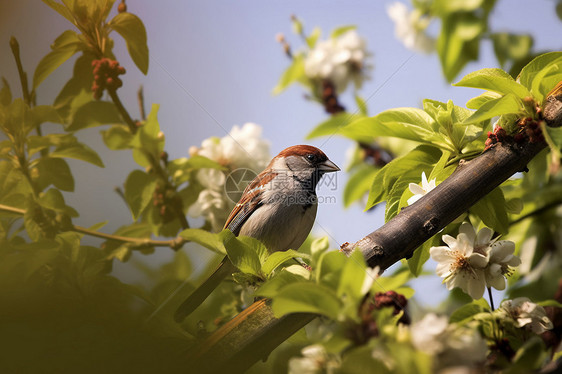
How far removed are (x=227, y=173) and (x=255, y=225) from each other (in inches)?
8.8

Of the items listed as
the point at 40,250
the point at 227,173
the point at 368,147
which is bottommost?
the point at 368,147

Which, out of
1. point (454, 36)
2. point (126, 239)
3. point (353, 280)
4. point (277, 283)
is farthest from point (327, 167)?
point (353, 280)

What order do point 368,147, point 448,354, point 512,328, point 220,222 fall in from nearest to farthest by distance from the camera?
point 448,354, point 512,328, point 220,222, point 368,147

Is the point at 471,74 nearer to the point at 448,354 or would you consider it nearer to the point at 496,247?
the point at 496,247

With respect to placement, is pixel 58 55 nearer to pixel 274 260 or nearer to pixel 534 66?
pixel 274 260

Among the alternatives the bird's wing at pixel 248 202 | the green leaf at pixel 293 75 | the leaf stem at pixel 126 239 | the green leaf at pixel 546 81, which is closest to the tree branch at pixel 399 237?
the green leaf at pixel 546 81

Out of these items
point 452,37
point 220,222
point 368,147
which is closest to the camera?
point 220,222

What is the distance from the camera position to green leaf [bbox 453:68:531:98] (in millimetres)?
796

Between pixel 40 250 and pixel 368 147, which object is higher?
pixel 40 250

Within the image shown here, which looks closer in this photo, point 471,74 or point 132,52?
point 471,74

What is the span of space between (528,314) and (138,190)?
90 cm

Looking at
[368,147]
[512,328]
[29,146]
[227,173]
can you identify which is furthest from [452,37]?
[29,146]

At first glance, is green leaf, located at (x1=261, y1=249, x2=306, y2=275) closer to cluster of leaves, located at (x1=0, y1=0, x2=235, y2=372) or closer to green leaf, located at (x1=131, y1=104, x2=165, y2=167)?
cluster of leaves, located at (x1=0, y1=0, x2=235, y2=372)

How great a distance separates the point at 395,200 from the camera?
96 centimetres
